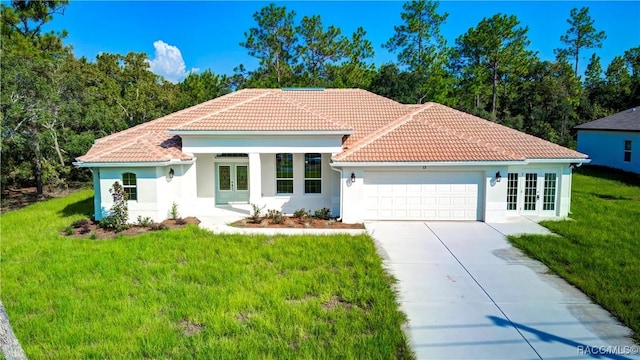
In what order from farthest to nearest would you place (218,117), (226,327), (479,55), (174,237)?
(479,55), (218,117), (174,237), (226,327)

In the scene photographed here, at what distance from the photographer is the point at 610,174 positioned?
29.6 m

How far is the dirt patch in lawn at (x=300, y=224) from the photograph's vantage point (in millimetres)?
15258

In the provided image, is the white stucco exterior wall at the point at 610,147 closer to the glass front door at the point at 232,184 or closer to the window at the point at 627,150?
the window at the point at 627,150

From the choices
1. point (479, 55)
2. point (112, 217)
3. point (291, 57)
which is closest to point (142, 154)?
point (112, 217)

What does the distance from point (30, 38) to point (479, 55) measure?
44235 mm

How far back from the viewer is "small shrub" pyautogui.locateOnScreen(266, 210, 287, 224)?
628 inches

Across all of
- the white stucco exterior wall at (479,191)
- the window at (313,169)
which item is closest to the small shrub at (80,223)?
the window at (313,169)

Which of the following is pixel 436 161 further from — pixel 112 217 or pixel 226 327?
pixel 112 217

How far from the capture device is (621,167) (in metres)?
30.6

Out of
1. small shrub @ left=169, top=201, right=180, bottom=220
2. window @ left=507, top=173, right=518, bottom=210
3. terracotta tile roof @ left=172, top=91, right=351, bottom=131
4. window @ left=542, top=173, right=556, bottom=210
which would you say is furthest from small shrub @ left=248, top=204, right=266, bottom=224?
window @ left=542, top=173, right=556, bottom=210

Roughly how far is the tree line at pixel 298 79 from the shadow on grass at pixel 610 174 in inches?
354

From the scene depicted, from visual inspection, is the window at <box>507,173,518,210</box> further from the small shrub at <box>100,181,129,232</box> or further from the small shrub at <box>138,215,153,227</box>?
the small shrub at <box>100,181,129,232</box>

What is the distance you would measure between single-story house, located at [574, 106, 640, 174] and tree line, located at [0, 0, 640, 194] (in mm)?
6451

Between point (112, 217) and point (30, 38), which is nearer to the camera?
point (112, 217)
